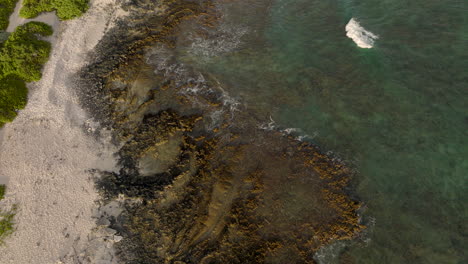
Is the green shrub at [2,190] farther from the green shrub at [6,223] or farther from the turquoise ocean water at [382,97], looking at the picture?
the turquoise ocean water at [382,97]

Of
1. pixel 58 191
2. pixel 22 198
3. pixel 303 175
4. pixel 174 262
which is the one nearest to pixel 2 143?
pixel 22 198

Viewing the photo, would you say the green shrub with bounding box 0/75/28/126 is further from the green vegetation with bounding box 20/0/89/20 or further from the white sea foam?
the white sea foam

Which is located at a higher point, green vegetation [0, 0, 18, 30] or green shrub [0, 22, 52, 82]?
green vegetation [0, 0, 18, 30]

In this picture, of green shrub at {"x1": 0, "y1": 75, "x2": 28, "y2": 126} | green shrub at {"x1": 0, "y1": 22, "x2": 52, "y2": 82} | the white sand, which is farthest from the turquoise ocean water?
green shrub at {"x1": 0, "y1": 75, "x2": 28, "y2": 126}

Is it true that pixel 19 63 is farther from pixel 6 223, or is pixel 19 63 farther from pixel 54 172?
pixel 6 223

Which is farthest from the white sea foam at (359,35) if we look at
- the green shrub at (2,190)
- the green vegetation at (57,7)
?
the green shrub at (2,190)

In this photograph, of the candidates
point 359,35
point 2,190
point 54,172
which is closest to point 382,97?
point 359,35

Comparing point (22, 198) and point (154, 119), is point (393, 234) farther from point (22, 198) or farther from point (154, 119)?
point (22, 198)

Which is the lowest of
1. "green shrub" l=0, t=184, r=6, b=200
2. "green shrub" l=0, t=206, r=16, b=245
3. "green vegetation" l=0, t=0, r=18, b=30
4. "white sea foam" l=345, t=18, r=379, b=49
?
"green shrub" l=0, t=206, r=16, b=245
